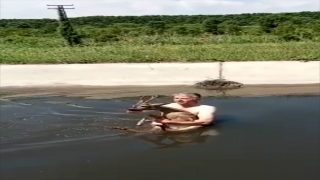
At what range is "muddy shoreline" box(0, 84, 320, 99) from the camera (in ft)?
42.3

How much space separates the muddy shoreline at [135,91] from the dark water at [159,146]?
1324 mm

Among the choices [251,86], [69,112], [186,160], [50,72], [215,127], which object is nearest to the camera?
[186,160]

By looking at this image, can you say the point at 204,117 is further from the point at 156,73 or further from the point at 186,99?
the point at 156,73

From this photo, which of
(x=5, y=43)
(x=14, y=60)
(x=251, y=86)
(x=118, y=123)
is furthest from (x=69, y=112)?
(x=5, y=43)

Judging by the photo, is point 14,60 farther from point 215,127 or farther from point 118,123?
point 215,127

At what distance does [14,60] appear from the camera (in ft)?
54.9

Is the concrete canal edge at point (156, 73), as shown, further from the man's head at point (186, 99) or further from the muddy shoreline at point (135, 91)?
the man's head at point (186, 99)

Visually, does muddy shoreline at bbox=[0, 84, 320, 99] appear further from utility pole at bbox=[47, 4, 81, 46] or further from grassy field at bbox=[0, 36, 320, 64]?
utility pole at bbox=[47, 4, 81, 46]

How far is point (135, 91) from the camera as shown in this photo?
13398 mm

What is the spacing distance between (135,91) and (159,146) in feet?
18.0

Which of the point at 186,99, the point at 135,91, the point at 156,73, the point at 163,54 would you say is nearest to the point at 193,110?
the point at 186,99

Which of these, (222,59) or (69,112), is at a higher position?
(222,59)

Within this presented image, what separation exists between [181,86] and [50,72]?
3.91 meters

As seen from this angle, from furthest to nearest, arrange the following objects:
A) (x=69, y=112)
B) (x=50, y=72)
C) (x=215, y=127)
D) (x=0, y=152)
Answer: (x=50, y=72) < (x=69, y=112) < (x=215, y=127) < (x=0, y=152)
